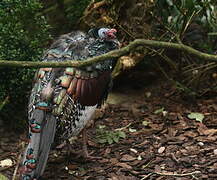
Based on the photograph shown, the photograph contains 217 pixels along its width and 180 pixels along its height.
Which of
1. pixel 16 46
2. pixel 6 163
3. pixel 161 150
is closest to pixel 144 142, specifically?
pixel 161 150

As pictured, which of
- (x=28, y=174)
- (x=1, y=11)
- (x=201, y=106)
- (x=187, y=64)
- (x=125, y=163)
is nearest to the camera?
(x=28, y=174)

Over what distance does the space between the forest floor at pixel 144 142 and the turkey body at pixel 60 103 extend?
40 cm

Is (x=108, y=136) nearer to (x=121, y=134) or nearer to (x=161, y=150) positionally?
(x=121, y=134)

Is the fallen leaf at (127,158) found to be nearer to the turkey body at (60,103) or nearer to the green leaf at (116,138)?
the green leaf at (116,138)

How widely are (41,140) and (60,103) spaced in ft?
1.11

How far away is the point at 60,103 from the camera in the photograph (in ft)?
12.7

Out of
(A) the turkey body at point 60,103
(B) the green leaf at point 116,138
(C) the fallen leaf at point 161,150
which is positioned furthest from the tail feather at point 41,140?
(C) the fallen leaf at point 161,150

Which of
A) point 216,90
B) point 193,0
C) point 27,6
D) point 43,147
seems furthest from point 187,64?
point 43,147

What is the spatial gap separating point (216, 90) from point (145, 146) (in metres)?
1.20

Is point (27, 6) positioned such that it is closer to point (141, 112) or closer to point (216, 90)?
point (141, 112)

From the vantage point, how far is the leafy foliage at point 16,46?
15.2 ft

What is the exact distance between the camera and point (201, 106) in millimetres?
5207

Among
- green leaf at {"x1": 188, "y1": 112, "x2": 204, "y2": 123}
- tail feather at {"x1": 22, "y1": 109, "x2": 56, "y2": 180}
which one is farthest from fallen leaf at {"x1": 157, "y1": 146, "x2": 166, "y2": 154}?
tail feather at {"x1": 22, "y1": 109, "x2": 56, "y2": 180}

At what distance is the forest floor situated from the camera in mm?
4223
